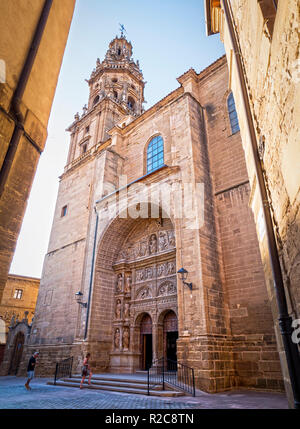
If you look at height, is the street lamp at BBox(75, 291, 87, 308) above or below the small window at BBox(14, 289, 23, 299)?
below

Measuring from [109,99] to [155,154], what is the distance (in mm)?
9948

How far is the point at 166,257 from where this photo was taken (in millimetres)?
12227

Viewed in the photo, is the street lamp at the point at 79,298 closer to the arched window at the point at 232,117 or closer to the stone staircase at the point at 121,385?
the stone staircase at the point at 121,385

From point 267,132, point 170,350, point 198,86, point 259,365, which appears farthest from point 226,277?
point 198,86

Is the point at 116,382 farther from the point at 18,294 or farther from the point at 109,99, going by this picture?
the point at 18,294

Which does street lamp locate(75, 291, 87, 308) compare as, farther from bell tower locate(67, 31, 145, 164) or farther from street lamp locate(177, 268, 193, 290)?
bell tower locate(67, 31, 145, 164)

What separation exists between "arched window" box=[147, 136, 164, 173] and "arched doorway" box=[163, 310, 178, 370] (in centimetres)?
749

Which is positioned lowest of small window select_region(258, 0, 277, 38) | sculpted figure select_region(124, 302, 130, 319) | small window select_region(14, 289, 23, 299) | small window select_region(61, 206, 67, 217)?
sculpted figure select_region(124, 302, 130, 319)

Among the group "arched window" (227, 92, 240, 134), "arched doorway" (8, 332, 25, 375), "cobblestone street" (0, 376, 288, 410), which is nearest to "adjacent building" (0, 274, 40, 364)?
"arched doorway" (8, 332, 25, 375)

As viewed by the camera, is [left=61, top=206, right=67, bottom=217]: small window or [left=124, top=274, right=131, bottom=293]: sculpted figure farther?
[left=61, top=206, right=67, bottom=217]: small window

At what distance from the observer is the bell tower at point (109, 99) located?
21422mm

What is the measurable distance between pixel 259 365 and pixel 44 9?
10.1 m

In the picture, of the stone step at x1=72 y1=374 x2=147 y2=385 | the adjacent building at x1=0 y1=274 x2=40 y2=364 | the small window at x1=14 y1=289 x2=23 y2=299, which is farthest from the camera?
the small window at x1=14 y1=289 x2=23 y2=299

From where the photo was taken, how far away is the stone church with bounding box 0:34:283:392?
8.53 m
